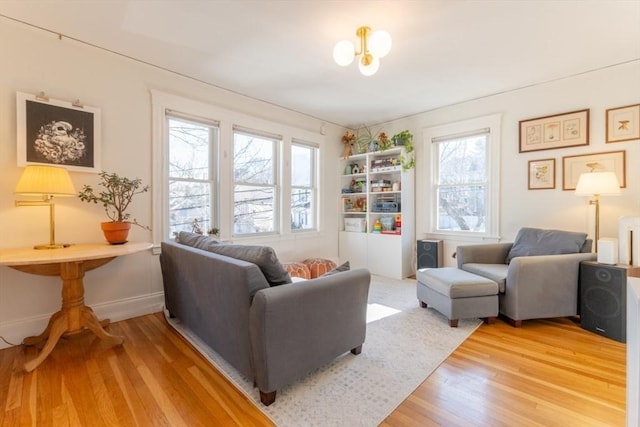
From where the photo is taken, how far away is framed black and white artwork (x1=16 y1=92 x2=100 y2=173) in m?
2.24

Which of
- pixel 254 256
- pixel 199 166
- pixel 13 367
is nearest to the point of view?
pixel 254 256

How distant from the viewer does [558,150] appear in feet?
10.6

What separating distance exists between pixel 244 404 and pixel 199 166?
2.55 metres

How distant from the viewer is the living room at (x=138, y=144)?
2.25m

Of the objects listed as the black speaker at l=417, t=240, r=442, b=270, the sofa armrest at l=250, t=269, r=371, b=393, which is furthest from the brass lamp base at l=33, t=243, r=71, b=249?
the black speaker at l=417, t=240, r=442, b=270

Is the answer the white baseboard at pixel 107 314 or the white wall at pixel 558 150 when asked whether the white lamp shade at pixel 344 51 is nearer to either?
the white wall at pixel 558 150

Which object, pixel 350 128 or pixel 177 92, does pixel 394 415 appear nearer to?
pixel 177 92

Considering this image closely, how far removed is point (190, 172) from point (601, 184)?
4.07 metres

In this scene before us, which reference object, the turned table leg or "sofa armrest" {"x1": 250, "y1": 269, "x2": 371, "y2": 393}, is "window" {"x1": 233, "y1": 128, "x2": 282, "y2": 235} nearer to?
the turned table leg

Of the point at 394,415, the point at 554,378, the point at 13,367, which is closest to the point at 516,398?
the point at 554,378

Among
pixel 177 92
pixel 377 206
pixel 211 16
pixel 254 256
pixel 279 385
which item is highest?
pixel 211 16

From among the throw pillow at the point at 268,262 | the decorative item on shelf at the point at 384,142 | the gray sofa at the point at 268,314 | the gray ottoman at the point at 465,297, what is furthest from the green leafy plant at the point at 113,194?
the decorative item on shelf at the point at 384,142

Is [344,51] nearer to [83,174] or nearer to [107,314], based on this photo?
[83,174]

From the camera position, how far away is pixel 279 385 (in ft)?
5.14
